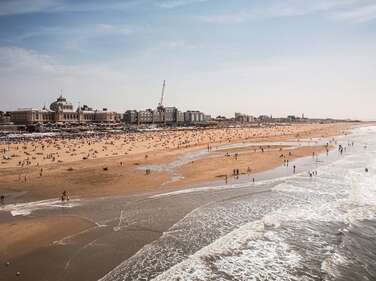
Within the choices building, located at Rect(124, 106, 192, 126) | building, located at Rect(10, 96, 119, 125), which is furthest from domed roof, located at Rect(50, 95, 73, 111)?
building, located at Rect(124, 106, 192, 126)

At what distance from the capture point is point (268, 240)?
18922 millimetres

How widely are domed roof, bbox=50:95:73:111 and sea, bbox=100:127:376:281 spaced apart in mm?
133337

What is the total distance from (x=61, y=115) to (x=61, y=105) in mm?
11990

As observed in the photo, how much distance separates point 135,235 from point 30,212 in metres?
8.27

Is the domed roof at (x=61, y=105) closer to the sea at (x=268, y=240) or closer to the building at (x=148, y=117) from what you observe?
the building at (x=148, y=117)

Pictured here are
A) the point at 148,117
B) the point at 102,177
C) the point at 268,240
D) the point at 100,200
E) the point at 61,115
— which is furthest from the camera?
the point at 148,117

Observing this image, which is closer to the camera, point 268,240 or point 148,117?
point 268,240

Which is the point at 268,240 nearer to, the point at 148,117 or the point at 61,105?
the point at 61,105

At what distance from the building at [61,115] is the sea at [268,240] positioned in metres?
116

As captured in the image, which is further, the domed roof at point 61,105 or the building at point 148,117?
the building at point 148,117

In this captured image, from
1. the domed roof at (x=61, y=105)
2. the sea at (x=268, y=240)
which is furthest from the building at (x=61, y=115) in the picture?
the sea at (x=268, y=240)

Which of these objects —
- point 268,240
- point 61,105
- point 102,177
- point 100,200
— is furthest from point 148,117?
point 268,240

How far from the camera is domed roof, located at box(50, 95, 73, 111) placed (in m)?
151

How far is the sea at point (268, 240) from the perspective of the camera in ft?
49.6
